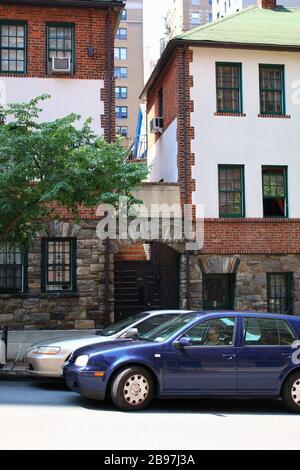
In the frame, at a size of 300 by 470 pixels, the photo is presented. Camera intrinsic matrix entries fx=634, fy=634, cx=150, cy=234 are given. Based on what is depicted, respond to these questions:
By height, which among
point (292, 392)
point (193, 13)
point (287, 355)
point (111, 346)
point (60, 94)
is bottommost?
point (292, 392)

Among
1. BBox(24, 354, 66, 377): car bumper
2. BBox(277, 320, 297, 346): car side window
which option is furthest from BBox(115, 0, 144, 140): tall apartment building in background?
BBox(277, 320, 297, 346): car side window

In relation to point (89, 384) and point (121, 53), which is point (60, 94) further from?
point (121, 53)

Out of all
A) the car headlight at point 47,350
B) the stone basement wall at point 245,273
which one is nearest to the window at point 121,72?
the stone basement wall at point 245,273

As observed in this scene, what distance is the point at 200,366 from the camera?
28.3 ft


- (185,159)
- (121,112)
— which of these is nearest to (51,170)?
(185,159)

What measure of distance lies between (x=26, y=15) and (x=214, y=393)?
43.8 feet

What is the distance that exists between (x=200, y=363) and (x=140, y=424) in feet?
4.57

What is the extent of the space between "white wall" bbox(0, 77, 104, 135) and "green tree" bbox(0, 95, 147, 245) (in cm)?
559

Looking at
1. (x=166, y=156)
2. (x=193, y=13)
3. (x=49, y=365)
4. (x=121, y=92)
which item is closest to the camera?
(x=49, y=365)

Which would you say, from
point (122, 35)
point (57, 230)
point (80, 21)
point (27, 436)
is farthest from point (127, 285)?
point (122, 35)

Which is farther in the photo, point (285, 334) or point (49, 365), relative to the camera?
point (49, 365)

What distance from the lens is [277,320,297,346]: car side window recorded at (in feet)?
29.7

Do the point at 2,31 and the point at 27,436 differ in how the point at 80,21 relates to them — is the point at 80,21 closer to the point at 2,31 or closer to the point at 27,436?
the point at 2,31

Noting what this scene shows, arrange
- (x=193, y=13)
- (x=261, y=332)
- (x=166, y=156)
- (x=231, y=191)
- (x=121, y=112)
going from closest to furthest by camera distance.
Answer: (x=261, y=332) → (x=231, y=191) → (x=166, y=156) → (x=121, y=112) → (x=193, y=13)
